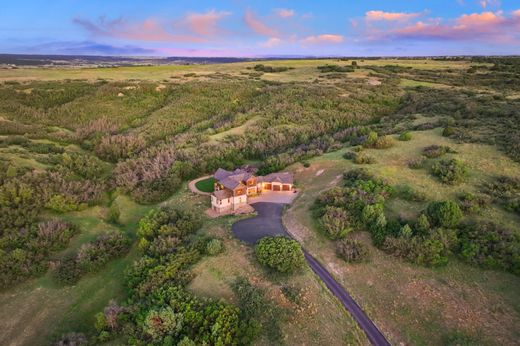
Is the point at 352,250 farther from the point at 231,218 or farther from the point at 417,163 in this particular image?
the point at 417,163

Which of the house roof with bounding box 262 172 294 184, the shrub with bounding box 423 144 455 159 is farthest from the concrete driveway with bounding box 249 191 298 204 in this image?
the shrub with bounding box 423 144 455 159

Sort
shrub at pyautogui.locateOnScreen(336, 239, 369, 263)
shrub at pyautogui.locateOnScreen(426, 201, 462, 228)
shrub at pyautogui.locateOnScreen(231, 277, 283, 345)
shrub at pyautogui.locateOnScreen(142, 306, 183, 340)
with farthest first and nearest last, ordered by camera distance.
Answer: shrub at pyautogui.locateOnScreen(426, 201, 462, 228)
shrub at pyautogui.locateOnScreen(336, 239, 369, 263)
shrub at pyautogui.locateOnScreen(142, 306, 183, 340)
shrub at pyautogui.locateOnScreen(231, 277, 283, 345)

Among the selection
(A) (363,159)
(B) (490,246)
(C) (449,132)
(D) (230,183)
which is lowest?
(B) (490,246)

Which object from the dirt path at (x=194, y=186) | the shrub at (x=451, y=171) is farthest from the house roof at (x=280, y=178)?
the shrub at (x=451, y=171)

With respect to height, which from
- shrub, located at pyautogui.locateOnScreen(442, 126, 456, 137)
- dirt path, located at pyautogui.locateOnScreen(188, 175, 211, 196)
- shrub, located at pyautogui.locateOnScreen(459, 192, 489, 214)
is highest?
shrub, located at pyautogui.locateOnScreen(442, 126, 456, 137)

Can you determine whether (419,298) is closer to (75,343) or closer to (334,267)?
(334,267)

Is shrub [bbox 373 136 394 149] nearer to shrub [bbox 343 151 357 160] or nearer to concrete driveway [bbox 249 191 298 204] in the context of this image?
shrub [bbox 343 151 357 160]

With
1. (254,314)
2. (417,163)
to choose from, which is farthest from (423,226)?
(254,314)
